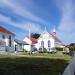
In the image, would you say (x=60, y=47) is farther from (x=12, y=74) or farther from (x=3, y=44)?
(x=12, y=74)

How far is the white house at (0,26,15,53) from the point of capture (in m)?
55.9

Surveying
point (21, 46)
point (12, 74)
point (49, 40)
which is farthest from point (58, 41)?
point (12, 74)

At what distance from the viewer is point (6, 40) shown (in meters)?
59.2

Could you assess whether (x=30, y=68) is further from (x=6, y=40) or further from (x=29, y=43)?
(x=29, y=43)

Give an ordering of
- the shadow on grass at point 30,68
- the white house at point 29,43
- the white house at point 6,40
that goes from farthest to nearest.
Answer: the white house at point 29,43 < the white house at point 6,40 < the shadow on grass at point 30,68

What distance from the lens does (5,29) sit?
62.2 meters

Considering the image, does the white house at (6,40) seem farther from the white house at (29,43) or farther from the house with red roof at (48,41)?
the house with red roof at (48,41)

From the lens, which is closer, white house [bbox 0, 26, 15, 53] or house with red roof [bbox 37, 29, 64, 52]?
white house [bbox 0, 26, 15, 53]

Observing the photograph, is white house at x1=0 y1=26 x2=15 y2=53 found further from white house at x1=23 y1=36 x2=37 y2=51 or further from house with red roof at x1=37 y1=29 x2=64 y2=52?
house with red roof at x1=37 y1=29 x2=64 y2=52

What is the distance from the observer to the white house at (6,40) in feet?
183

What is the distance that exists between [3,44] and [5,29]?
6681 mm

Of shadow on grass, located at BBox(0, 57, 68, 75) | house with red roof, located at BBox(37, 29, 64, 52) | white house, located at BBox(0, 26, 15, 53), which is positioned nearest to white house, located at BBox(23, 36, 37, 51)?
house with red roof, located at BBox(37, 29, 64, 52)

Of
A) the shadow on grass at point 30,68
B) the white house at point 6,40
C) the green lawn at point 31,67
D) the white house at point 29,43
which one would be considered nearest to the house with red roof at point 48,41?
the white house at point 29,43

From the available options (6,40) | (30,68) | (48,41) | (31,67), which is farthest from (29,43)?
(30,68)
